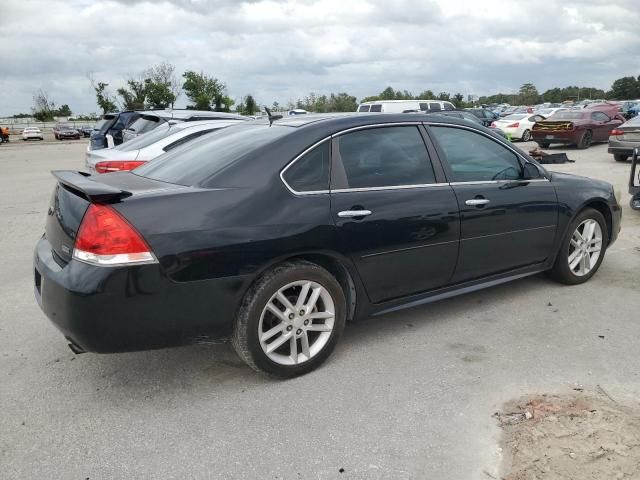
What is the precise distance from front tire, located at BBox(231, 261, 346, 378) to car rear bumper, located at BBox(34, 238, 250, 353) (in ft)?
0.38

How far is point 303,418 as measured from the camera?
3023 millimetres

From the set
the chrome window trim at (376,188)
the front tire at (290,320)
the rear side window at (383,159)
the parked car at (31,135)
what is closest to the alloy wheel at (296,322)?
the front tire at (290,320)

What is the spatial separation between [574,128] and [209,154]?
63.1 feet

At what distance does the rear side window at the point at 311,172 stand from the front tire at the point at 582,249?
2474mm

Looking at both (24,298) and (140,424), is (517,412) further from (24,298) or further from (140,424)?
(24,298)

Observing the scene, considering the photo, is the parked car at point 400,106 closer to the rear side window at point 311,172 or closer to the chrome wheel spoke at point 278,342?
the rear side window at point 311,172

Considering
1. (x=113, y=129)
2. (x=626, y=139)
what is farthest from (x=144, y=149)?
(x=626, y=139)

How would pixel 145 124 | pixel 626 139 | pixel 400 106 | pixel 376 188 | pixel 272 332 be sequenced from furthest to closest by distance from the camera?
pixel 400 106 → pixel 626 139 → pixel 145 124 → pixel 376 188 → pixel 272 332

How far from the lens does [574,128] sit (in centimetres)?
1995

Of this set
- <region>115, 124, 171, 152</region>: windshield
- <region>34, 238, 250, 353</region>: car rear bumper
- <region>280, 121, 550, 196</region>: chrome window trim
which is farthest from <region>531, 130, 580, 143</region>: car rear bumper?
<region>34, 238, 250, 353</region>: car rear bumper

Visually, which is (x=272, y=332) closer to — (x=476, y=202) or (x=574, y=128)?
(x=476, y=202)

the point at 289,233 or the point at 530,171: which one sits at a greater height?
the point at 530,171

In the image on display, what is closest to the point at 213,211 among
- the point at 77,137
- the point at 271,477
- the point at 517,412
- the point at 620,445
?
the point at 271,477

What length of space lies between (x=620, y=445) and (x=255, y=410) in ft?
6.08
